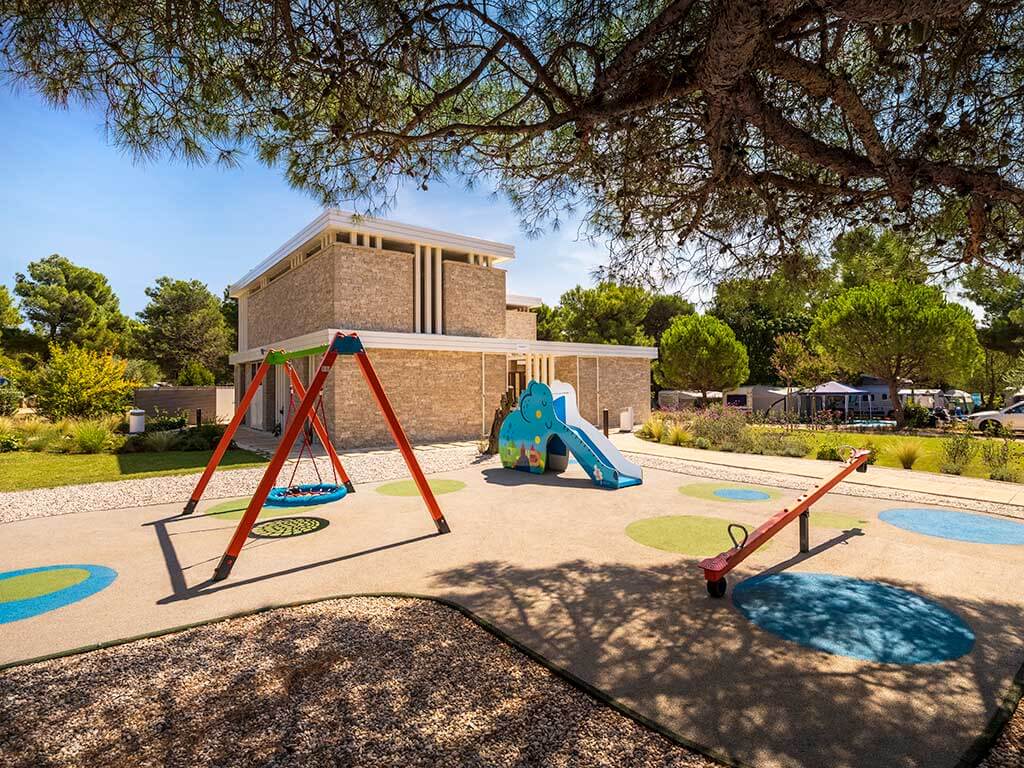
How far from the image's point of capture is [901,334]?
962 inches

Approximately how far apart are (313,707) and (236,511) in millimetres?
5666

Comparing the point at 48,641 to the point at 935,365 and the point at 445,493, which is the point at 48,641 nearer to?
Answer: the point at 445,493

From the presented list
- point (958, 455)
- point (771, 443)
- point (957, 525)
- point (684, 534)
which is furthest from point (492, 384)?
point (957, 525)

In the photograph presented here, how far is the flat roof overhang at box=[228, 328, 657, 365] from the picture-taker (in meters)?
15.8


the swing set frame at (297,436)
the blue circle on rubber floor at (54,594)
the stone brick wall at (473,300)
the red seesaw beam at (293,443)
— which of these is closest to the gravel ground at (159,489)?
the swing set frame at (297,436)

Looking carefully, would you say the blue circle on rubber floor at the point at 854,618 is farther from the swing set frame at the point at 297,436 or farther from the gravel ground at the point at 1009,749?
the swing set frame at the point at 297,436

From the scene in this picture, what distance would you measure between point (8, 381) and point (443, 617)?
2560 centimetres

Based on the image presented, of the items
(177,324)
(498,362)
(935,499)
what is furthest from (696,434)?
(177,324)

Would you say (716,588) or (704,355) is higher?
(704,355)

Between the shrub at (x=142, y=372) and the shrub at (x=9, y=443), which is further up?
the shrub at (x=142, y=372)

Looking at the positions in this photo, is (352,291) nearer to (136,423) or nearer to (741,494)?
(136,423)

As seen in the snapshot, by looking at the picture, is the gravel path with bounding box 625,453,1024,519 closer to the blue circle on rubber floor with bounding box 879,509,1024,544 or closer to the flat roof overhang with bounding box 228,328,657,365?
the blue circle on rubber floor with bounding box 879,509,1024,544

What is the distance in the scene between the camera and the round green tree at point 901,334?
23766 mm

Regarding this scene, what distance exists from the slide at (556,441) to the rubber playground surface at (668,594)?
1.65 meters
